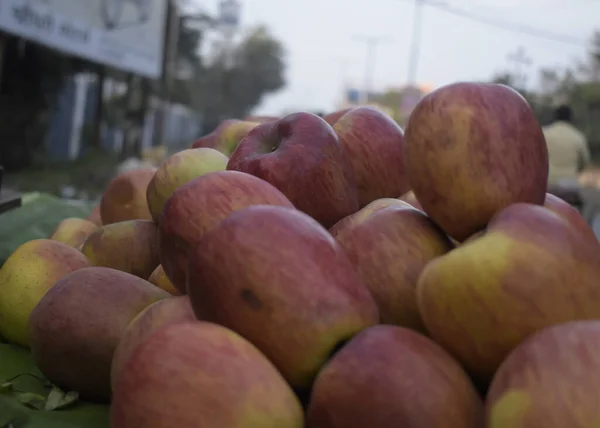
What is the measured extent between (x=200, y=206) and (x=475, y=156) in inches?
21.4

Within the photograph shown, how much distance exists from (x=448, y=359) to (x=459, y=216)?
37cm

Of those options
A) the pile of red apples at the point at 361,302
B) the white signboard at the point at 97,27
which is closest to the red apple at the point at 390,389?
the pile of red apples at the point at 361,302

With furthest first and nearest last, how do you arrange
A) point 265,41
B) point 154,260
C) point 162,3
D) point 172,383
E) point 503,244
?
1. point 265,41
2. point 162,3
3. point 154,260
4. point 503,244
5. point 172,383

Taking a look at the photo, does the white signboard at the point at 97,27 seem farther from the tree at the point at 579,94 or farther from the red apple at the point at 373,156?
the tree at the point at 579,94

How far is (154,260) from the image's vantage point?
6.18ft

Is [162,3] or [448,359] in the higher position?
[162,3]

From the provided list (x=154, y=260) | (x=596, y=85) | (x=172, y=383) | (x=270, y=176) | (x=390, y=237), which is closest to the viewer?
(x=172, y=383)

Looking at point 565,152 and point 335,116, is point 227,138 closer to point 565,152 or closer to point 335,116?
point 335,116

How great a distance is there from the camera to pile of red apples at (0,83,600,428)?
3.18ft

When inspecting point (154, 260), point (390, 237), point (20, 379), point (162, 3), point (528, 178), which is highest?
point (162, 3)

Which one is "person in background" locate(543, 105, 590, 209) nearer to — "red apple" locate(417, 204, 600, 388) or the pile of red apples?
the pile of red apples

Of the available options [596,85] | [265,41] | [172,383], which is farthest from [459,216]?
[265,41]

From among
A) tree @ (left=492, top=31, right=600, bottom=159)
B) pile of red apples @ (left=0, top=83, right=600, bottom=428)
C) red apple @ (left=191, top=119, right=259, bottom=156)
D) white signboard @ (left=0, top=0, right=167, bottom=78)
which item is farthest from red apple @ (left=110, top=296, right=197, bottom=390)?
tree @ (left=492, top=31, right=600, bottom=159)

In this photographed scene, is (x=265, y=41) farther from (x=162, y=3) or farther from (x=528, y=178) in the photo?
(x=528, y=178)
